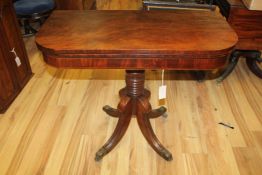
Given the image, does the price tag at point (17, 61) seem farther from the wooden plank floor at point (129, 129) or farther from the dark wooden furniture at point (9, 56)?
the wooden plank floor at point (129, 129)

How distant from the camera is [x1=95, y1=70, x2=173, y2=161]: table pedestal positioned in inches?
50.8

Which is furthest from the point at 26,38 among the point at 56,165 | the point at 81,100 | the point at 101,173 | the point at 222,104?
the point at 222,104

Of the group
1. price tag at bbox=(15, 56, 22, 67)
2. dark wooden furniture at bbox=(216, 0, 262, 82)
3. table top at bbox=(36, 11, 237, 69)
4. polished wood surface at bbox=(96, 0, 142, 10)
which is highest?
table top at bbox=(36, 11, 237, 69)

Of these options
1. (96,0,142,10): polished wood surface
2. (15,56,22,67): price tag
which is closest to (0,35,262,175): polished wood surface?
(15,56,22,67): price tag

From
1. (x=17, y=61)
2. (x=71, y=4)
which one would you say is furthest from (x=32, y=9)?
(x=17, y=61)

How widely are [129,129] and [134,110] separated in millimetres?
311

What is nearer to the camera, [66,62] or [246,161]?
[66,62]

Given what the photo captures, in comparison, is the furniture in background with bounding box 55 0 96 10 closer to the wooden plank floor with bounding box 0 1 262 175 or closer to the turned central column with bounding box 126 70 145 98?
the wooden plank floor with bounding box 0 1 262 175

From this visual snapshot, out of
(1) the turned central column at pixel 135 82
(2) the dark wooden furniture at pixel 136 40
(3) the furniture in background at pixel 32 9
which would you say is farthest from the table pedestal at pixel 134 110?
(3) the furniture in background at pixel 32 9

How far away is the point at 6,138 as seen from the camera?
161 centimetres

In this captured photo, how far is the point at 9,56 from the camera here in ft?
5.96

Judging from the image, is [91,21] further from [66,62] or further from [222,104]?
[222,104]

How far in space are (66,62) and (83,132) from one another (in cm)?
86

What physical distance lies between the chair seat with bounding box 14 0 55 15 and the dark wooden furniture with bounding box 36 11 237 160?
4.66 feet
